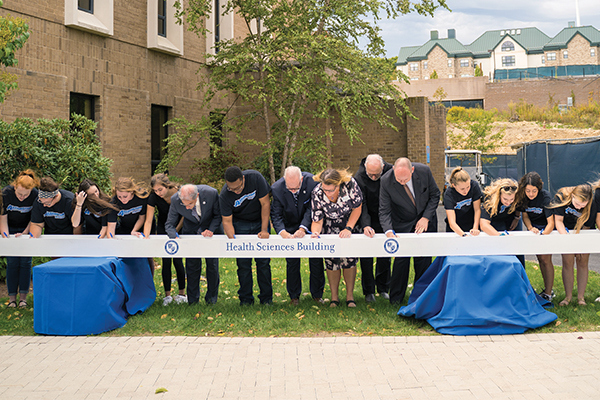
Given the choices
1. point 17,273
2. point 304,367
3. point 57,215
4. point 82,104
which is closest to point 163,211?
point 57,215

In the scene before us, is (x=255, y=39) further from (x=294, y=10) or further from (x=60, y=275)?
(x=60, y=275)

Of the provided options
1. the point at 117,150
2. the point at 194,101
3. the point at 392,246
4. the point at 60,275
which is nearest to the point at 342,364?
the point at 392,246

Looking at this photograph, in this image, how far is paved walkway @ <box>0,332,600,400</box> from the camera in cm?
434

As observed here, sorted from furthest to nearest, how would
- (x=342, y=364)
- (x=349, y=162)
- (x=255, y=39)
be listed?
(x=349, y=162) < (x=255, y=39) < (x=342, y=364)

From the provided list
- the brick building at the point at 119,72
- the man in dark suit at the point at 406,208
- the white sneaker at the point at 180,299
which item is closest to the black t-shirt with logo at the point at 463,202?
the man in dark suit at the point at 406,208

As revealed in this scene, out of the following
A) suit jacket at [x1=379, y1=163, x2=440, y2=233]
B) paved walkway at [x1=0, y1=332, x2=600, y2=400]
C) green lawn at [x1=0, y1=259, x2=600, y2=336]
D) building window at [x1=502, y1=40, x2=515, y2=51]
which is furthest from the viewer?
building window at [x1=502, y1=40, x2=515, y2=51]

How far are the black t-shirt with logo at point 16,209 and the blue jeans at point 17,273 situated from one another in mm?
413

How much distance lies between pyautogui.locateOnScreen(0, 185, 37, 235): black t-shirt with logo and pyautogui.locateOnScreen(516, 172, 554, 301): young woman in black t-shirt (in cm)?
643

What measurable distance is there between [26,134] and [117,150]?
18.9ft

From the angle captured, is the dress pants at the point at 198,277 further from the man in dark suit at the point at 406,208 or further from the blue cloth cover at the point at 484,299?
the blue cloth cover at the point at 484,299

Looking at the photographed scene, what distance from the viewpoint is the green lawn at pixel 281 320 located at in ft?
19.8

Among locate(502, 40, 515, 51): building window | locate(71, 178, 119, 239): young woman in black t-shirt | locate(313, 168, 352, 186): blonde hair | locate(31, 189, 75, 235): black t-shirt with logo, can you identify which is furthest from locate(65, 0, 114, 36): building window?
locate(502, 40, 515, 51): building window

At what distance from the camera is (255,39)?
52.3 ft

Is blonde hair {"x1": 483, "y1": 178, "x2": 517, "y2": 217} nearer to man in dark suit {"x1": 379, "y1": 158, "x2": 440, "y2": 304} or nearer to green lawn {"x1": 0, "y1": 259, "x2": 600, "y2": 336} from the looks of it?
man in dark suit {"x1": 379, "y1": 158, "x2": 440, "y2": 304}
